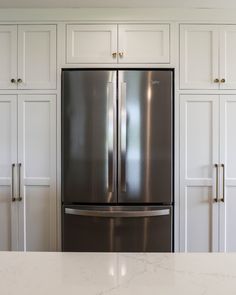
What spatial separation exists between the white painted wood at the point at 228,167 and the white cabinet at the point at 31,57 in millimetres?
1488

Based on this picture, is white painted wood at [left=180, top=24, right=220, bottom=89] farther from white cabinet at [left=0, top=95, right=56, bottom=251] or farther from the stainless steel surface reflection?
white cabinet at [left=0, top=95, right=56, bottom=251]

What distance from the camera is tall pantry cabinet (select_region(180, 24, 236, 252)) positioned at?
2.27 m

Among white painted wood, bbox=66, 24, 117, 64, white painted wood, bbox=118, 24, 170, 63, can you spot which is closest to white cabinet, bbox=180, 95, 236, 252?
white painted wood, bbox=118, 24, 170, 63

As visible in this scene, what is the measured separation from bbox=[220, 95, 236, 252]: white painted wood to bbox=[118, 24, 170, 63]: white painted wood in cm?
65

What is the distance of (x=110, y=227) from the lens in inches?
87.1

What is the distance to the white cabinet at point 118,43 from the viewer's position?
2266 mm

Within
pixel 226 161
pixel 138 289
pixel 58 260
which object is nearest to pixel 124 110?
pixel 226 161

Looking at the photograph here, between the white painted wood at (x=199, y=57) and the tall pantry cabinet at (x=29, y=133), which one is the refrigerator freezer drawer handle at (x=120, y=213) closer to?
the tall pantry cabinet at (x=29, y=133)

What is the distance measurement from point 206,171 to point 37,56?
5.75 feet

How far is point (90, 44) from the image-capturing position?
228 cm

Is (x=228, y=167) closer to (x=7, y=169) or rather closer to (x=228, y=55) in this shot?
(x=228, y=55)

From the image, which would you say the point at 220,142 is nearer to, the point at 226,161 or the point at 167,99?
the point at 226,161

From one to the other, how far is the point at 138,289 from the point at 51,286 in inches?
9.7

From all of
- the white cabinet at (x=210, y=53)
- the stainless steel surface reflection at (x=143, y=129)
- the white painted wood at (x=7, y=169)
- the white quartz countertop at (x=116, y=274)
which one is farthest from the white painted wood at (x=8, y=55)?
the white quartz countertop at (x=116, y=274)
